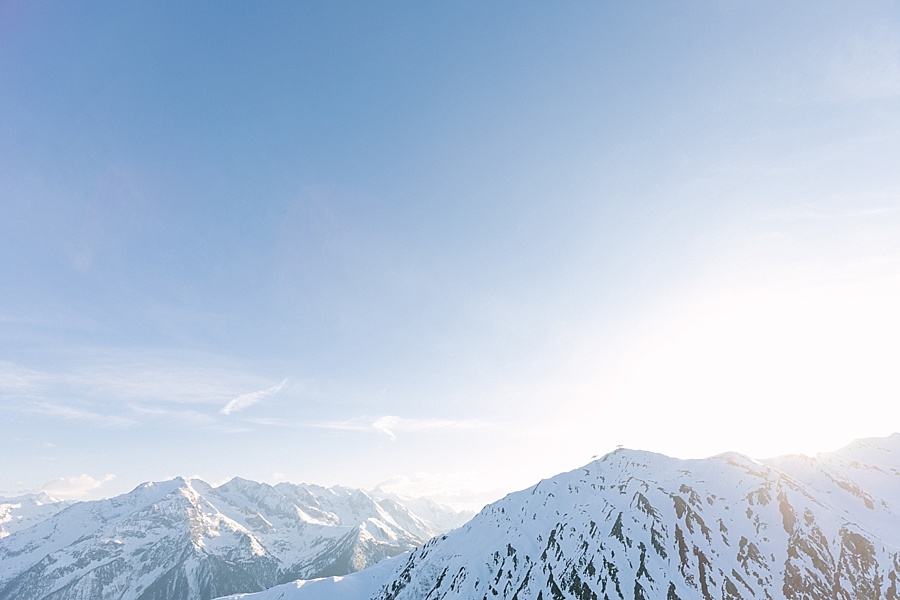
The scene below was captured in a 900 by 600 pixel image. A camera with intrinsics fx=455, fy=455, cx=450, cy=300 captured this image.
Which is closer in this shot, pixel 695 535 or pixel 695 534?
pixel 695 535

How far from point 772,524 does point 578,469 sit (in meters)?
73.2

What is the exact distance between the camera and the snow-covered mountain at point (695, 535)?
11756 cm

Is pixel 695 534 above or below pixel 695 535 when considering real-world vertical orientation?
above

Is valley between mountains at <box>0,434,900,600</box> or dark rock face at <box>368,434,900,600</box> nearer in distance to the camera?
valley between mountains at <box>0,434,900,600</box>

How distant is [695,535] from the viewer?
133m

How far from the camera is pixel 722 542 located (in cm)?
12912

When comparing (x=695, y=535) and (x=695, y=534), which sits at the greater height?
(x=695, y=534)

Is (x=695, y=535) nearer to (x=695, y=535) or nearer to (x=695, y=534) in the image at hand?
(x=695, y=535)

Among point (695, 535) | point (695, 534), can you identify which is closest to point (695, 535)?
point (695, 535)

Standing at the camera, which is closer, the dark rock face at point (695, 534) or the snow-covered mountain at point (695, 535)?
the snow-covered mountain at point (695, 535)

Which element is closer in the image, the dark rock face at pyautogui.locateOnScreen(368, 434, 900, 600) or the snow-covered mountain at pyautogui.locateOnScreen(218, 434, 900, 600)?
the snow-covered mountain at pyautogui.locateOnScreen(218, 434, 900, 600)

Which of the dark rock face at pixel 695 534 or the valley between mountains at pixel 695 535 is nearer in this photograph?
the valley between mountains at pixel 695 535

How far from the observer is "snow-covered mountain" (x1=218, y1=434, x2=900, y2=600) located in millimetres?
117562

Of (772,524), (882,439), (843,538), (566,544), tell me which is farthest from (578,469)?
(882,439)
